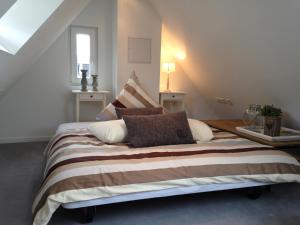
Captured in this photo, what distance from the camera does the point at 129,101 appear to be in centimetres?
297

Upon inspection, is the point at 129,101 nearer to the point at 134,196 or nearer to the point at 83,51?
the point at 134,196

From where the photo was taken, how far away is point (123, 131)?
90.7 inches

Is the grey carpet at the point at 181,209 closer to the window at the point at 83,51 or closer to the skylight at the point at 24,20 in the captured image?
the skylight at the point at 24,20

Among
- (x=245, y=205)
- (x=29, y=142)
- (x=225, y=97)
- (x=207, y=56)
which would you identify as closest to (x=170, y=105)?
(x=225, y=97)

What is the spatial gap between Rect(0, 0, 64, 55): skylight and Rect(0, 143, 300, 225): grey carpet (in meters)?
1.19

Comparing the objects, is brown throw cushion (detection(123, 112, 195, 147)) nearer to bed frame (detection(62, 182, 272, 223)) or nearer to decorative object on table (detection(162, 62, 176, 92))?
bed frame (detection(62, 182, 272, 223))

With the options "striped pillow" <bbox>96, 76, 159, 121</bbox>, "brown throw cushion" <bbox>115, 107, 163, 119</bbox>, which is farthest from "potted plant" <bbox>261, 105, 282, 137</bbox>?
"striped pillow" <bbox>96, 76, 159, 121</bbox>

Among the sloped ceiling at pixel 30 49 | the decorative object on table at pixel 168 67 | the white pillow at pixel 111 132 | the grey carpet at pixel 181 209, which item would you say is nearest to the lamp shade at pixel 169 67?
the decorative object on table at pixel 168 67

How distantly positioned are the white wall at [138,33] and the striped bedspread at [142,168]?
1898 mm

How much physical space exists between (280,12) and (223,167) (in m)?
1.21

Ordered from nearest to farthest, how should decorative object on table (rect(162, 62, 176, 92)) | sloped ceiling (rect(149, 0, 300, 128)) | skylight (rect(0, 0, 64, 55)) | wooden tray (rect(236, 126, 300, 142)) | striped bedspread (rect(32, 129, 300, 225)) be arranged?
striped bedspread (rect(32, 129, 300, 225)) < sloped ceiling (rect(149, 0, 300, 128)) < skylight (rect(0, 0, 64, 55)) < wooden tray (rect(236, 126, 300, 142)) < decorative object on table (rect(162, 62, 176, 92))

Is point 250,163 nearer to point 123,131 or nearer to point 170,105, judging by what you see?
point 123,131

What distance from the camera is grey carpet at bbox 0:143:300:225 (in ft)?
6.16

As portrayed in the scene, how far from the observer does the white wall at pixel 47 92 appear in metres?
3.89
